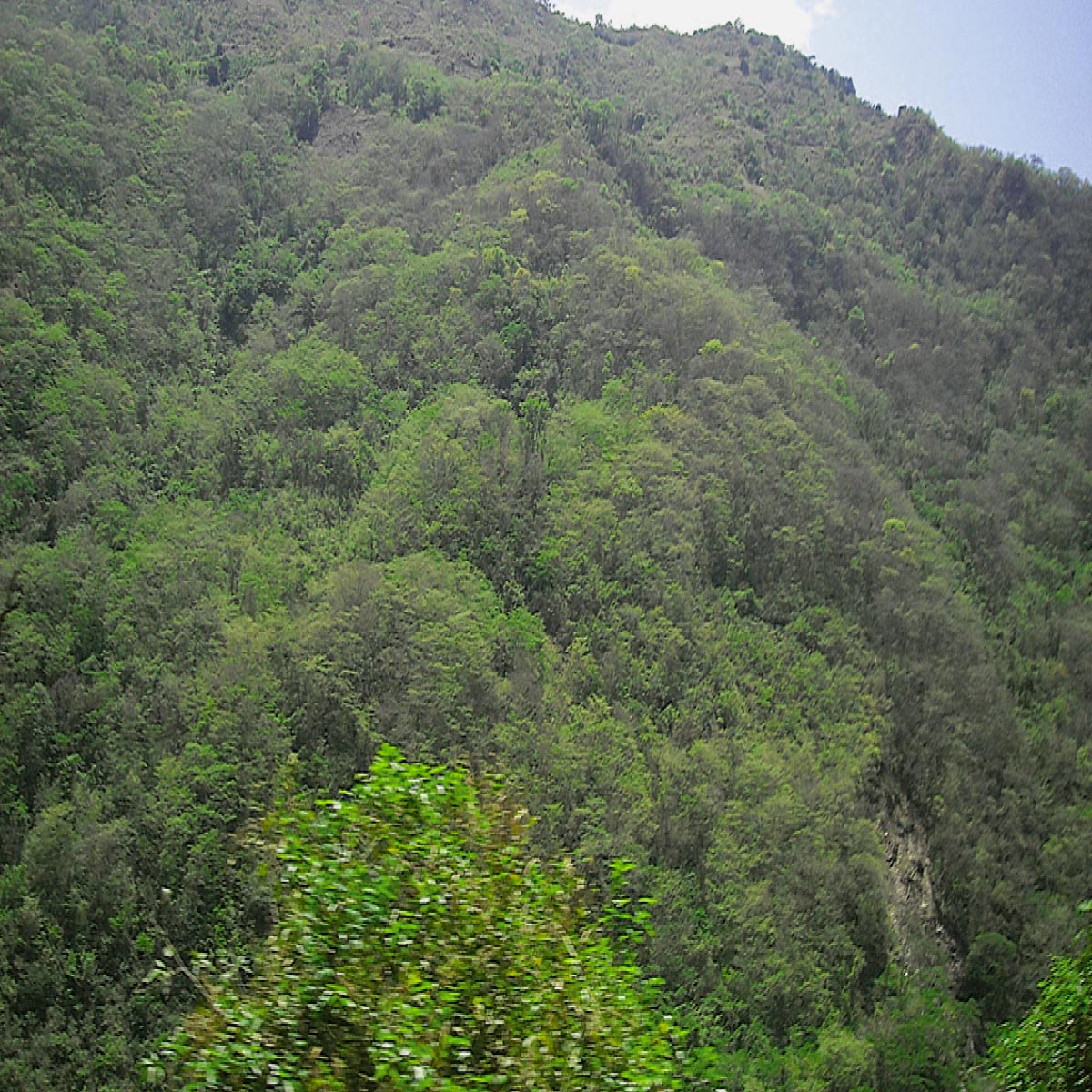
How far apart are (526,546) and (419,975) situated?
115 ft

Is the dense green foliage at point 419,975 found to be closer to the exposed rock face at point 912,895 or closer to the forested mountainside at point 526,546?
the forested mountainside at point 526,546

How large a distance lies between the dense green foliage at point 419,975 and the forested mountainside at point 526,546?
0.58 feet

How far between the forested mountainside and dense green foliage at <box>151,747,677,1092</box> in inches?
7.0

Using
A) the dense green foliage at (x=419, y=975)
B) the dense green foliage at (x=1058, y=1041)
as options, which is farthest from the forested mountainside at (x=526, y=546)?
the dense green foliage at (x=1058, y=1041)

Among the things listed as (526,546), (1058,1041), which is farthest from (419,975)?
(526,546)

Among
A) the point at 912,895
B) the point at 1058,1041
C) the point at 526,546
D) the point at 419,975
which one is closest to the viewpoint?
the point at 419,975

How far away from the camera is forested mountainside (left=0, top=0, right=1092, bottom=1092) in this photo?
29656 mm

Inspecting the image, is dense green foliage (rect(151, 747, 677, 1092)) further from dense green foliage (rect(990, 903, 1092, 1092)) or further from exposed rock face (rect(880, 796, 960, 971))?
exposed rock face (rect(880, 796, 960, 971))

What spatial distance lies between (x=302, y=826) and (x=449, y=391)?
41053 mm

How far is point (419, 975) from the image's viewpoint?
20.6 ft

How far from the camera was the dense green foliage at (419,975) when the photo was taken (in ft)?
19.2

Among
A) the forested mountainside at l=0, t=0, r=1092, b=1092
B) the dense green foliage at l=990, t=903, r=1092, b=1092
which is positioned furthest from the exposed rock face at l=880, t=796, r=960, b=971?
the dense green foliage at l=990, t=903, r=1092, b=1092

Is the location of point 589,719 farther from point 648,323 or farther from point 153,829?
point 648,323

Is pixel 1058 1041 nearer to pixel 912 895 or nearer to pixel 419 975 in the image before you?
pixel 419 975
